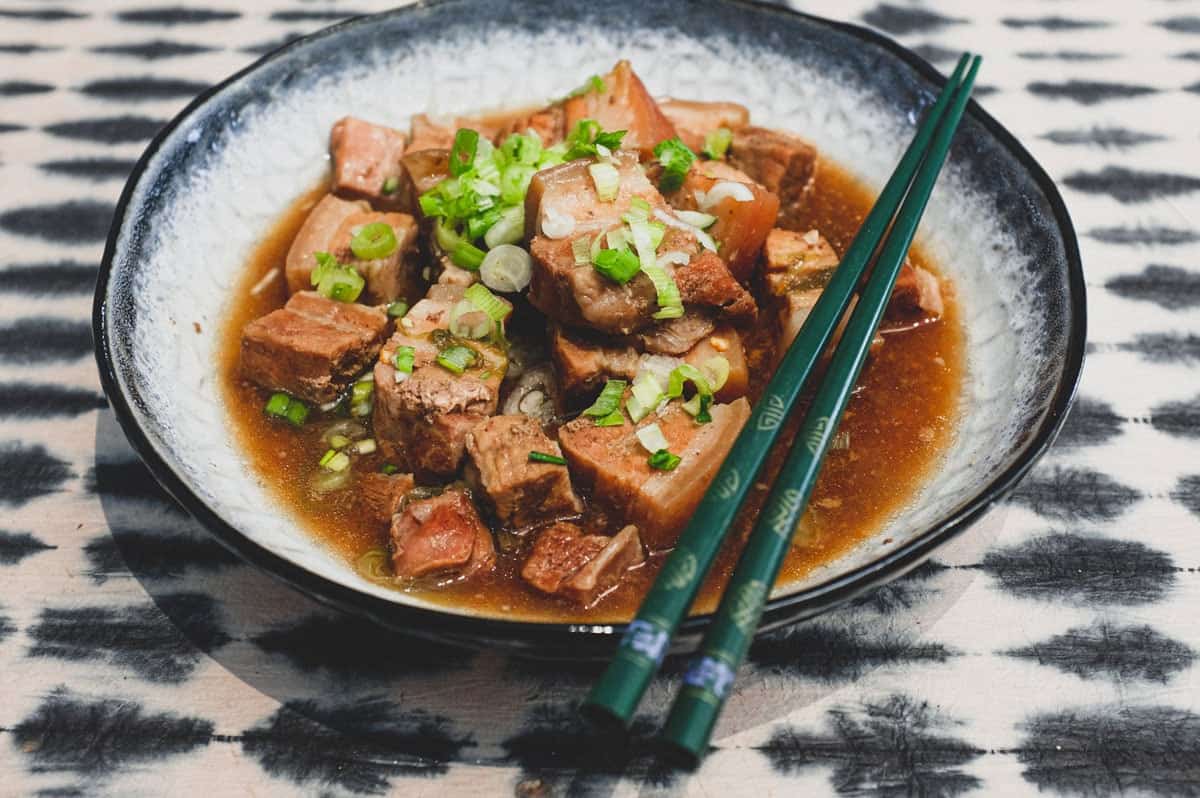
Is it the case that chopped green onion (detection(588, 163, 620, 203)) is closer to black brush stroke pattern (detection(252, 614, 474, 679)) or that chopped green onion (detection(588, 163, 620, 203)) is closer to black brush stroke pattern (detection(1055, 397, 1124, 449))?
black brush stroke pattern (detection(252, 614, 474, 679))

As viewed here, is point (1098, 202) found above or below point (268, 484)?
above

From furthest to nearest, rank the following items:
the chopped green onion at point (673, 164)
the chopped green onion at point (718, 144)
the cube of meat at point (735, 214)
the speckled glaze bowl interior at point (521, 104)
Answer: the chopped green onion at point (718, 144), the chopped green onion at point (673, 164), the cube of meat at point (735, 214), the speckled glaze bowl interior at point (521, 104)

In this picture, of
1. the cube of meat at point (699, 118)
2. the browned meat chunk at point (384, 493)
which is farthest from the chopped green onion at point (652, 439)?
the cube of meat at point (699, 118)

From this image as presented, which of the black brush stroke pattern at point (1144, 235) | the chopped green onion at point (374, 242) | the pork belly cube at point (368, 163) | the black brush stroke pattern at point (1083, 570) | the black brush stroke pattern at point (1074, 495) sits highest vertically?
the pork belly cube at point (368, 163)

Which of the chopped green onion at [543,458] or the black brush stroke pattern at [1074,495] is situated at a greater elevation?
the chopped green onion at [543,458]

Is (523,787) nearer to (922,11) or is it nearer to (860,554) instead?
(860,554)

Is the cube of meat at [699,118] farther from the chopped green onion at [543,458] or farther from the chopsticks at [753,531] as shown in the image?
the chopped green onion at [543,458]

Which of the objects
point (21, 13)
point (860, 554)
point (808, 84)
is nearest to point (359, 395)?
point (860, 554)
